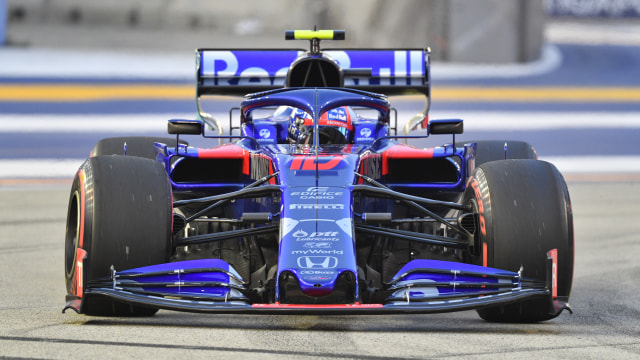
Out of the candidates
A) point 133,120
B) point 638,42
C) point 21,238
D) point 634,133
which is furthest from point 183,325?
point 638,42

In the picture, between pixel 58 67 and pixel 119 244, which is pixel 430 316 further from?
pixel 58 67

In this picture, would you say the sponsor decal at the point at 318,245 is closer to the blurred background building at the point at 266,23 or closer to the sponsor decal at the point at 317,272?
the sponsor decal at the point at 317,272

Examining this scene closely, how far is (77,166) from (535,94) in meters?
8.80

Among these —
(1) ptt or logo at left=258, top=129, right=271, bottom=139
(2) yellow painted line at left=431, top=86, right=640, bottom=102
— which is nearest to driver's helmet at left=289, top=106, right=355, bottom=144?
(1) ptt or logo at left=258, top=129, right=271, bottom=139

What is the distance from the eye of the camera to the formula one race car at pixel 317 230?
224 inches

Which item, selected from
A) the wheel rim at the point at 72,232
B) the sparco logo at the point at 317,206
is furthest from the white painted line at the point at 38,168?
the sparco logo at the point at 317,206

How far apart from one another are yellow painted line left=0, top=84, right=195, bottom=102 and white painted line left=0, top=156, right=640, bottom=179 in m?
2.52

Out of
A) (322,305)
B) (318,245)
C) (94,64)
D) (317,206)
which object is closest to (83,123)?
(94,64)

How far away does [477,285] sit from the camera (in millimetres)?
5797

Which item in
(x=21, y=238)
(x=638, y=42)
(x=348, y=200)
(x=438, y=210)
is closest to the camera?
(x=348, y=200)

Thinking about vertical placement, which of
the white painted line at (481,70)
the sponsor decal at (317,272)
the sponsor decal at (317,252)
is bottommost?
the sponsor decal at (317,272)

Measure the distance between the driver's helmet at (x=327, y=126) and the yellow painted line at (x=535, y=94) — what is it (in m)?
11.4

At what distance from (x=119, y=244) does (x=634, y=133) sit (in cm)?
1414

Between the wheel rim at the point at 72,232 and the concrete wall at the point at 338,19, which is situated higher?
the concrete wall at the point at 338,19
